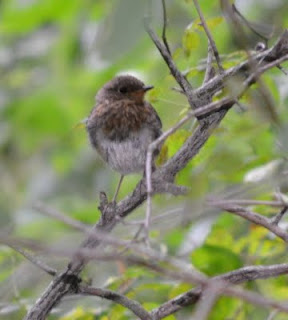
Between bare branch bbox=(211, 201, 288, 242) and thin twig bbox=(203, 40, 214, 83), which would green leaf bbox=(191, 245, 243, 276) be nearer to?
bare branch bbox=(211, 201, 288, 242)

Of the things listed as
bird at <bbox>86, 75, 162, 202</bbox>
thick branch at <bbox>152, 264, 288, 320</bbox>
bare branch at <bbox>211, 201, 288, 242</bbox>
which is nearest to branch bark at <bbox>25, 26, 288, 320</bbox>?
thick branch at <bbox>152, 264, 288, 320</bbox>

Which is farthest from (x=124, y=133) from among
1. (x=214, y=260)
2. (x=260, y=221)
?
(x=260, y=221)

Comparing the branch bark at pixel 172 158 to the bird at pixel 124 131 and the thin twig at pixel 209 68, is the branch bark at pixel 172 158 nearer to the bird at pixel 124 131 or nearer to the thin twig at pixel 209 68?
the thin twig at pixel 209 68

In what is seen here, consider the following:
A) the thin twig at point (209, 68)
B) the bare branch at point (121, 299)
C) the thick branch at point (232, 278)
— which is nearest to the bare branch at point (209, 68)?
the thin twig at point (209, 68)

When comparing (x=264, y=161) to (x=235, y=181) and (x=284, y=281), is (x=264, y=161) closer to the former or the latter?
(x=235, y=181)

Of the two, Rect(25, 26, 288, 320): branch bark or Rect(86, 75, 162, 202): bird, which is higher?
Rect(86, 75, 162, 202): bird

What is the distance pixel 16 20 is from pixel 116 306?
4.31 feet

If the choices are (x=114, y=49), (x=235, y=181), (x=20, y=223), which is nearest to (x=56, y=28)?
(x=20, y=223)

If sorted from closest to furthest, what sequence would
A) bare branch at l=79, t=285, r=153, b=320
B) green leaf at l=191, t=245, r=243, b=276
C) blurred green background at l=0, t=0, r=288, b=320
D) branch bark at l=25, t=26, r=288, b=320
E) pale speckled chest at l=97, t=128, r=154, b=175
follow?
1. blurred green background at l=0, t=0, r=288, b=320
2. branch bark at l=25, t=26, r=288, b=320
3. bare branch at l=79, t=285, r=153, b=320
4. green leaf at l=191, t=245, r=243, b=276
5. pale speckled chest at l=97, t=128, r=154, b=175

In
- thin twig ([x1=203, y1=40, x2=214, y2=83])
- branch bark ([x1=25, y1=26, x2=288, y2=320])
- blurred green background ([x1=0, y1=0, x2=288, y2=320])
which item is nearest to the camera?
blurred green background ([x1=0, y1=0, x2=288, y2=320])

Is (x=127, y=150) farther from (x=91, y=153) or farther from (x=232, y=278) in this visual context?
(x=91, y=153)

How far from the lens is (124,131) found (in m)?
3.12

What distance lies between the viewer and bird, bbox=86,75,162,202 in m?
3.07

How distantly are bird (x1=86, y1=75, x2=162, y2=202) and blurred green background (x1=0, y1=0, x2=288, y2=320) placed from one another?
113 mm
